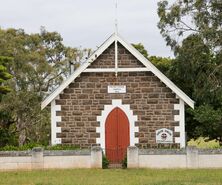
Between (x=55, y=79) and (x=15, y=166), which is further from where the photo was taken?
(x=55, y=79)

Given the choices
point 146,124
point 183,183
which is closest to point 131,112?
point 146,124

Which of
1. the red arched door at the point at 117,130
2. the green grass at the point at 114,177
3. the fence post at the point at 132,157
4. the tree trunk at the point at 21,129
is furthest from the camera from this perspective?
the tree trunk at the point at 21,129

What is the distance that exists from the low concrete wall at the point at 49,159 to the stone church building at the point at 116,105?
2.84m

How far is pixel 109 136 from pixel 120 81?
2540mm

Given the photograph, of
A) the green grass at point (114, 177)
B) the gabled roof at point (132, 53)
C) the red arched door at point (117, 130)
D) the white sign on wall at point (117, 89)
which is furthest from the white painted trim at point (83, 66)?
the green grass at point (114, 177)

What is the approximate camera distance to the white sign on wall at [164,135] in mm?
24812

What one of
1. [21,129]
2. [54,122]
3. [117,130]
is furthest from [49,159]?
[21,129]

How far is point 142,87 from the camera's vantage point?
82.3 ft

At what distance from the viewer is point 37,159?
21.8m

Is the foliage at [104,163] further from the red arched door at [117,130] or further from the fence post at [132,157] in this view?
the red arched door at [117,130]

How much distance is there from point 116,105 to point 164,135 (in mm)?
2544

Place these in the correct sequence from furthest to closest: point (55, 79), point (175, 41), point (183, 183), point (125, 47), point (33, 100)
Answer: point (55, 79) < point (33, 100) < point (175, 41) < point (125, 47) < point (183, 183)

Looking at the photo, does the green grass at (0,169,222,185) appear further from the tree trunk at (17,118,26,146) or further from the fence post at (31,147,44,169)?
the tree trunk at (17,118,26,146)

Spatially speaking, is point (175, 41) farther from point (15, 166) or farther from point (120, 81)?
point (15, 166)
